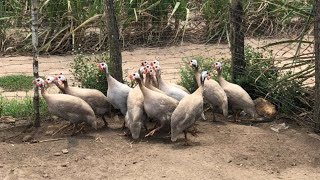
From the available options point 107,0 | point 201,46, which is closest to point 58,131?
point 107,0

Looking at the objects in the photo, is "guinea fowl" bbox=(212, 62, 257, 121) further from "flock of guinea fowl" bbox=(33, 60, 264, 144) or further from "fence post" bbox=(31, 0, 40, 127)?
"fence post" bbox=(31, 0, 40, 127)

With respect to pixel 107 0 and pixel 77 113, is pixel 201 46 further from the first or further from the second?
pixel 77 113

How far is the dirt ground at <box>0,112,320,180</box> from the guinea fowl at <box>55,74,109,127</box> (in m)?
0.22

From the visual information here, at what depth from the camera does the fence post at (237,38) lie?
688 centimetres

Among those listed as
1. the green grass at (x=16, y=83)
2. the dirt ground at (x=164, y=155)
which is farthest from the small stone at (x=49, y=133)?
the green grass at (x=16, y=83)

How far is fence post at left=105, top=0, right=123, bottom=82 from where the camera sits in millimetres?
6500

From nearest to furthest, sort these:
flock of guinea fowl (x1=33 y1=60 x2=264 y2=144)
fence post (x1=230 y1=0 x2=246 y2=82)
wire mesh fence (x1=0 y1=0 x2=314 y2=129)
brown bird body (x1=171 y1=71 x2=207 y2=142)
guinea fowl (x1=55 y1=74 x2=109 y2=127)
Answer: brown bird body (x1=171 y1=71 x2=207 y2=142)
flock of guinea fowl (x1=33 y1=60 x2=264 y2=144)
guinea fowl (x1=55 y1=74 x2=109 y2=127)
fence post (x1=230 y1=0 x2=246 y2=82)
wire mesh fence (x1=0 y1=0 x2=314 y2=129)

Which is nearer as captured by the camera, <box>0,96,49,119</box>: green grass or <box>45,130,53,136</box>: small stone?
<box>45,130,53,136</box>: small stone

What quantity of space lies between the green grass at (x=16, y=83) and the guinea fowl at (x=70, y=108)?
2379mm

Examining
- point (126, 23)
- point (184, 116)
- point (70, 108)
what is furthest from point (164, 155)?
point (126, 23)

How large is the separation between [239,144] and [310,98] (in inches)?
51.4

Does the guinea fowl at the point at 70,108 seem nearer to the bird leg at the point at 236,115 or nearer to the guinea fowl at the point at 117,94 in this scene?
the guinea fowl at the point at 117,94

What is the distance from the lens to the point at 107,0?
6465mm

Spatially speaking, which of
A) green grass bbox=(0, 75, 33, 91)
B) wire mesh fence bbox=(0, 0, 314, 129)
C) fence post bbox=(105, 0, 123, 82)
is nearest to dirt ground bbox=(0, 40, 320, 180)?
fence post bbox=(105, 0, 123, 82)
